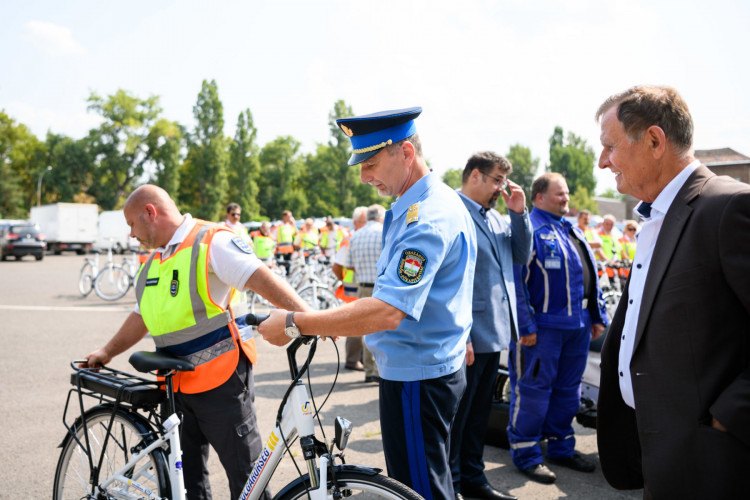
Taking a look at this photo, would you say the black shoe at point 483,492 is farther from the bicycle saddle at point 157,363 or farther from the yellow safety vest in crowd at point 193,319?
the bicycle saddle at point 157,363

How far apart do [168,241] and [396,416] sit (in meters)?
1.54

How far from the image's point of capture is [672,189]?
176 cm

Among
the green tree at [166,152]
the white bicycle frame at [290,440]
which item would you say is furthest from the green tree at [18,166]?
the white bicycle frame at [290,440]

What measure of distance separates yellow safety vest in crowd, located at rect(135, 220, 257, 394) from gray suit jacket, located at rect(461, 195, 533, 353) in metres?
1.61

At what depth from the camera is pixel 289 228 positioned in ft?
52.5

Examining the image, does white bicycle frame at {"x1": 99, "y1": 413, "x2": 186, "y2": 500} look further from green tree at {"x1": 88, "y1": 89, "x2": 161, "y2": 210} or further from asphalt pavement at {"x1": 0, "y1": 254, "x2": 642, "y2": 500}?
green tree at {"x1": 88, "y1": 89, "x2": 161, "y2": 210}

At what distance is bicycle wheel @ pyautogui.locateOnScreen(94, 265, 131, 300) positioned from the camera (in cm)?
1426

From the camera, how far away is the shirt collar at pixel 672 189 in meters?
1.75

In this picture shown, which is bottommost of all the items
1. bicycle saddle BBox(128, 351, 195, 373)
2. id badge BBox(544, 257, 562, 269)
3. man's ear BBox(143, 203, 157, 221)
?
bicycle saddle BBox(128, 351, 195, 373)

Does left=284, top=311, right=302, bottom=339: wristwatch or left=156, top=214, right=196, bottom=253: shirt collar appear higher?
left=156, top=214, right=196, bottom=253: shirt collar

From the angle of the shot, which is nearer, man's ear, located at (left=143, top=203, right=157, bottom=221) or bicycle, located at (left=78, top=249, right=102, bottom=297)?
man's ear, located at (left=143, top=203, right=157, bottom=221)

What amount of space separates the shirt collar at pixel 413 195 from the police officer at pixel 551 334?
2.14 metres

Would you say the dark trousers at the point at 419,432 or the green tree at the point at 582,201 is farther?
the green tree at the point at 582,201

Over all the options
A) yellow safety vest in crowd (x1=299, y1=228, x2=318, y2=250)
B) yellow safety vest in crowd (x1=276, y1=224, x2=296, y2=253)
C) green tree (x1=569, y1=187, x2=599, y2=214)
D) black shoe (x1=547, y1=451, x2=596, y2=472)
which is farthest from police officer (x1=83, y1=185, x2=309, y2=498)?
green tree (x1=569, y1=187, x2=599, y2=214)
